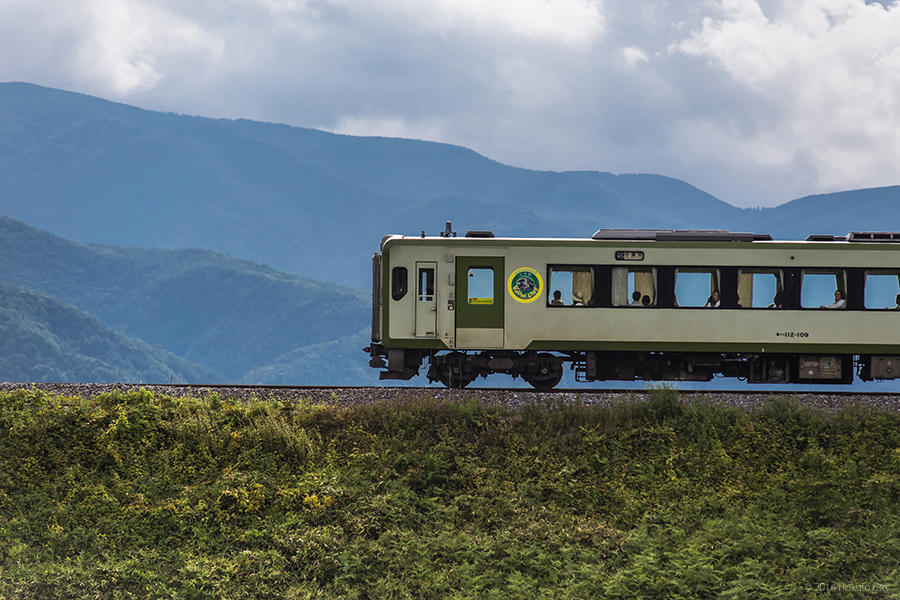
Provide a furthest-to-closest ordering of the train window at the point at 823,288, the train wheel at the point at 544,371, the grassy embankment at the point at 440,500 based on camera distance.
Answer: the train wheel at the point at 544,371 → the train window at the point at 823,288 → the grassy embankment at the point at 440,500

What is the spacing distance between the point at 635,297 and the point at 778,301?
122 inches

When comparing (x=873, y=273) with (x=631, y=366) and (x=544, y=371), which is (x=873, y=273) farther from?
(x=544, y=371)

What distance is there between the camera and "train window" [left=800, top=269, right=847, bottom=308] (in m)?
18.4

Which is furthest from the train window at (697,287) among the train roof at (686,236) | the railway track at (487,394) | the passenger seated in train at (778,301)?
the railway track at (487,394)

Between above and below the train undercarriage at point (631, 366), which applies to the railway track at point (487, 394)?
below

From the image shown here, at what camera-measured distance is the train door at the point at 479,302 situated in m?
18.3

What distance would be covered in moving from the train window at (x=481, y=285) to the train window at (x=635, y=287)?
2624 millimetres

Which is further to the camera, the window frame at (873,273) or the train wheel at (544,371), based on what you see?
the train wheel at (544,371)

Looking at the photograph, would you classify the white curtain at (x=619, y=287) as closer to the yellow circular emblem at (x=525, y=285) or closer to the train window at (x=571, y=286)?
the train window at (x=571, y=286)

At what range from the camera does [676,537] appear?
12.2 m

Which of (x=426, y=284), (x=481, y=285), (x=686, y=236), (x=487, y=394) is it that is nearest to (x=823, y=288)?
(x=686, y=236)

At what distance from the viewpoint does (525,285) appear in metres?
18.2

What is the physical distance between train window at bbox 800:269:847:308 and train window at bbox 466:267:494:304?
22.0ft

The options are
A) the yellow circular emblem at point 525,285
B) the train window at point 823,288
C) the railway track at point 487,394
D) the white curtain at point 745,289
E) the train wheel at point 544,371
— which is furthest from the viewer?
the train wheel at point 544,371
